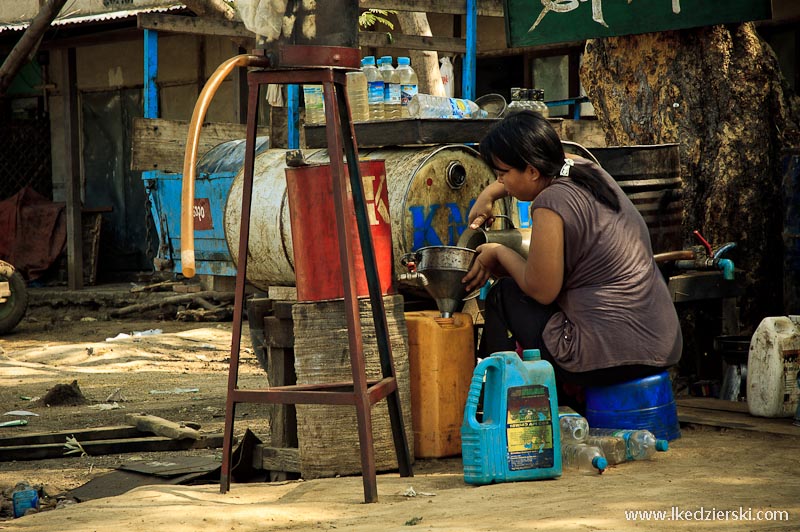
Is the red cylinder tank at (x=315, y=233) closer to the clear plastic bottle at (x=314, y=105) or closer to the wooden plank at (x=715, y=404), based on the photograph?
the clear plastic bottle at (x=314, y=105)

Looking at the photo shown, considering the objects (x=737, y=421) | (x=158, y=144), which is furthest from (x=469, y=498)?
(x=158, y=144)

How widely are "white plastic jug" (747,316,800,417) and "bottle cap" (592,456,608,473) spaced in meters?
1.23

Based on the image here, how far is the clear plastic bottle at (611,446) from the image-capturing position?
3.78 metres

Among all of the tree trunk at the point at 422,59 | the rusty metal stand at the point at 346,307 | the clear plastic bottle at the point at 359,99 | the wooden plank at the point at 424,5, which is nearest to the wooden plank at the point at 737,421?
the rusty metal stand at the point at 346,307

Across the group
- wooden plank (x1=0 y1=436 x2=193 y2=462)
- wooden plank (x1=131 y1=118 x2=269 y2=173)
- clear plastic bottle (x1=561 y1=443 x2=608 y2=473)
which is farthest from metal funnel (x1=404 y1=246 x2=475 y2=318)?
wooden plank (x1=131 y1=118 x2=269 y2=173)

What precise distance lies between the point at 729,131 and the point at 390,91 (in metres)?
1.92

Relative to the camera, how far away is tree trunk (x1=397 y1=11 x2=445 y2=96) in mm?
9383

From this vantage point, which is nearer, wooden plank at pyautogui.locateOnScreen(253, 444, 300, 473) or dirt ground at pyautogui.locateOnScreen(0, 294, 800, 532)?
dirt ground at pyautogui.locateOnScreen(0, 294, 800, 532)

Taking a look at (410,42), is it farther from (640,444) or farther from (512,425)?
(512,425)

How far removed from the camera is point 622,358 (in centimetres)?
387

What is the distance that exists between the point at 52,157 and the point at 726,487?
41.8 ft

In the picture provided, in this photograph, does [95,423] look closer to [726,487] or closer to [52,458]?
[52,458]

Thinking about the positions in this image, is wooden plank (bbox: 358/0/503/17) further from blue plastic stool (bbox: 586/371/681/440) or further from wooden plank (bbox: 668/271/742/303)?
blue plastic stool (bbox: 586/371/681/440)

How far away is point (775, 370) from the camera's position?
4.50 m
